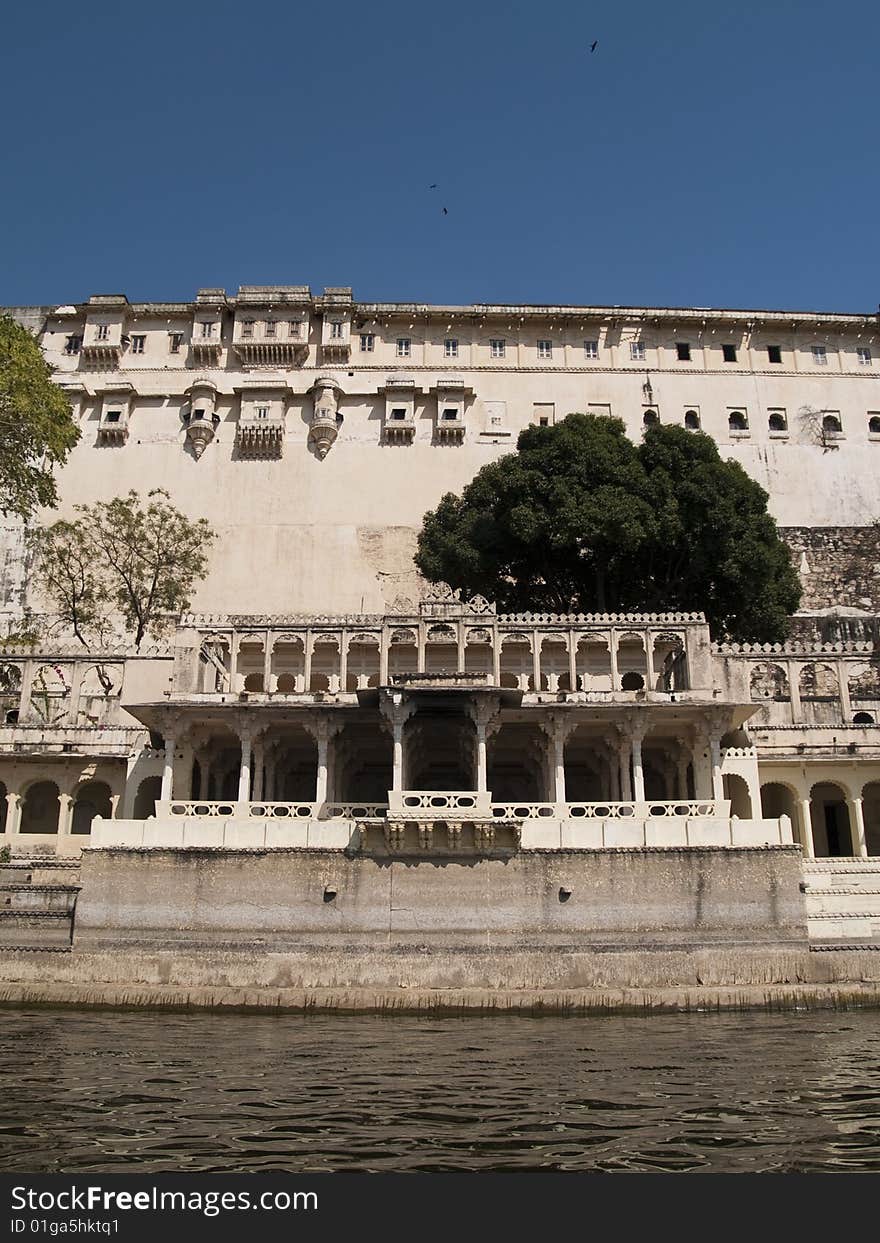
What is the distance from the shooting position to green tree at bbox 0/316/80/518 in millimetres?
27906

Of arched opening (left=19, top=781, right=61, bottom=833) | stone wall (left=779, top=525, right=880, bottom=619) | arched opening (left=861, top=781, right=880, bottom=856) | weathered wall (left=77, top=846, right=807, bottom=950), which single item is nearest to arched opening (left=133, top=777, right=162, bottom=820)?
arched opening (left=19, top=781, right=61, bottom=833)

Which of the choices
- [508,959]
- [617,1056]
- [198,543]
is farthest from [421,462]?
[617,1056]

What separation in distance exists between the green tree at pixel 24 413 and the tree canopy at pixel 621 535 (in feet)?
53.6

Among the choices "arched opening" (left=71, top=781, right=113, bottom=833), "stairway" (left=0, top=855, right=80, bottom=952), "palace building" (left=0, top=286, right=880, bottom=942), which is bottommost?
"stairway" (left=0, top=855, right=80, bottom=952)

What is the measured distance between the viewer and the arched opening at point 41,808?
35562 mm

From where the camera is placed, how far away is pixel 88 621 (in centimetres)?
4294

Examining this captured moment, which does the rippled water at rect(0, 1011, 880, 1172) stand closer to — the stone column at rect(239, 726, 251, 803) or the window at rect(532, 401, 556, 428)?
the stone column at rect(239, 726, 251, 803)

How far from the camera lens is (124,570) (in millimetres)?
43344

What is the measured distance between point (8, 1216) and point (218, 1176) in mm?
2298

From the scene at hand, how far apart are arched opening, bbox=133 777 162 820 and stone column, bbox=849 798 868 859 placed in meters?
21.0

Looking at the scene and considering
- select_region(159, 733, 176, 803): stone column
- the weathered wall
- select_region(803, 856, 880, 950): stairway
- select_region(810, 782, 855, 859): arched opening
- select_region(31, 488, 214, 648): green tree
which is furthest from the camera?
select_region(31, 488, 214, 648): green tree

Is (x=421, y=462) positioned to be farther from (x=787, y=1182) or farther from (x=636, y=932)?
(x=787, y=1182)

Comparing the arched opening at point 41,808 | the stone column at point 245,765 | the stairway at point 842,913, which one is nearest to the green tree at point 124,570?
the arched opening at point 41,808

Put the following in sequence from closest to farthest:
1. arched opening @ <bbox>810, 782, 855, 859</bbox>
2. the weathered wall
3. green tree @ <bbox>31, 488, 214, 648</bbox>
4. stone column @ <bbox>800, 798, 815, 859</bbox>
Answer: the weathered wall
stone column @ <bbox>800, 798, 815, 859</bbox>
arched opening @ <bbox>810, 782, 855, 859</bbox>
green tree @ <bbox>31, 488, 214, 648</bbox>
